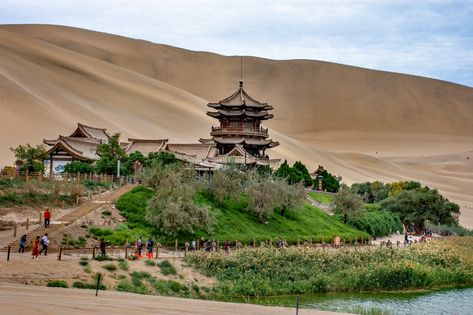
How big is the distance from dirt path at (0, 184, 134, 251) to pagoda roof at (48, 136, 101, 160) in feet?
42.3

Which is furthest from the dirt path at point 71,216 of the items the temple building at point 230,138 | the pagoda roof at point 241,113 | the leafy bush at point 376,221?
the pagoda roof at point 241,113

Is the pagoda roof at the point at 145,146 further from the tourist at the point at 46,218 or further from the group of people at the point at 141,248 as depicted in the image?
the group of people at the point at 141,248

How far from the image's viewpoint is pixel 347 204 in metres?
56.2

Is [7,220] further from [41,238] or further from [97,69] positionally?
[97,69]

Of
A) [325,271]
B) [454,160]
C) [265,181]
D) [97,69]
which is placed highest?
[97,69]

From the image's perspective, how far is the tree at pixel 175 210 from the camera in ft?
127

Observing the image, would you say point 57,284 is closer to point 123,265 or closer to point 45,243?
A: point 123,265

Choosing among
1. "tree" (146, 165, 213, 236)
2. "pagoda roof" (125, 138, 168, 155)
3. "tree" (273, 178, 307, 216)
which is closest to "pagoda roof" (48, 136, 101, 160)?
"pagoda roof" (125, 138, 168, 155)

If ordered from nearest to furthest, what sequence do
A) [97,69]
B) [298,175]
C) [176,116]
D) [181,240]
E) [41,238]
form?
[41,238], [181,240], [298,175], [176,116], [97,69]

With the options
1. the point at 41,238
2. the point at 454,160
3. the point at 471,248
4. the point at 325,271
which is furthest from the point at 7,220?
the point at 454,160

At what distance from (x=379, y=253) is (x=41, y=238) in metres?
17.5

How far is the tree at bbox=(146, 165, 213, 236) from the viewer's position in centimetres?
3881

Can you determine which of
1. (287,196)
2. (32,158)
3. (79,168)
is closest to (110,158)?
(79,168)

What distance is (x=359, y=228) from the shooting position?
56.9 m
